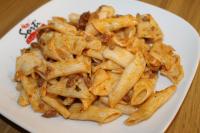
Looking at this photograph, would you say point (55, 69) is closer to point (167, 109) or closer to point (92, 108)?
point (92, 108)

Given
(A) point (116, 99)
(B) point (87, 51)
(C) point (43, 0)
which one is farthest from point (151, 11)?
(C) point (43, 0)

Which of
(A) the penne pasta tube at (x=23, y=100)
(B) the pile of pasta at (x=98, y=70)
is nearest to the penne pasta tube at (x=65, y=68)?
(B) the pile of pasta at (x=98, y=70)

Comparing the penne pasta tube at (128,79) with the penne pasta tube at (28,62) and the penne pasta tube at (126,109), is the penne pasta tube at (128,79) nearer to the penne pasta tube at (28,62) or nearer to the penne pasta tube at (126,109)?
the penne pasta tube at (126,109)

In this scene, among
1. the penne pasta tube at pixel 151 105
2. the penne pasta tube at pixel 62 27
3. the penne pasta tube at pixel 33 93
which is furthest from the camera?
the penne pasta tube at pixel 62 27

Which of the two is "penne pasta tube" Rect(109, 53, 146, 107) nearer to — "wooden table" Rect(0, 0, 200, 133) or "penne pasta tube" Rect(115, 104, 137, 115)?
"penne pasta tube" Rect(115, 104, 137, 115)

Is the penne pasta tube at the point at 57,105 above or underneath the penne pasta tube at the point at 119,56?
underneath

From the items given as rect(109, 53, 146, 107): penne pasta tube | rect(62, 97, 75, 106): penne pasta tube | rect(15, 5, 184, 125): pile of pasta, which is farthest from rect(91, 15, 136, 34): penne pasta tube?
rect(62, 97, 75, 106): penne pasta tube

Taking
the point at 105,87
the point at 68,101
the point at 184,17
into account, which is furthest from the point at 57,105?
the point at 184,17
